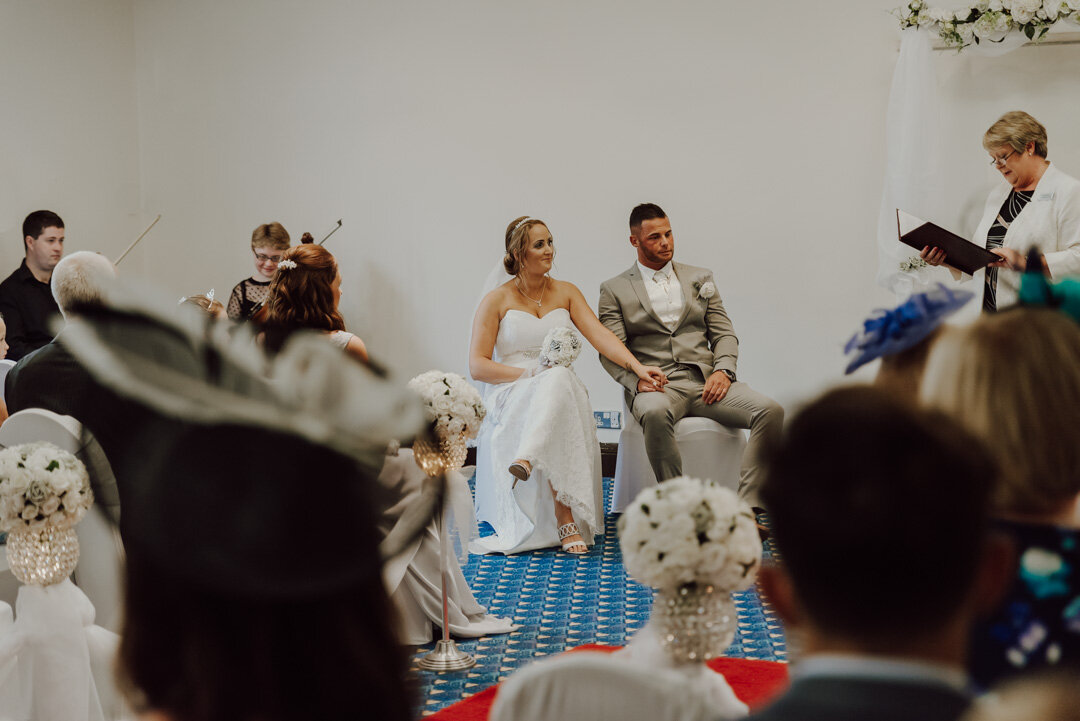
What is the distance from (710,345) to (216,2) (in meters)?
4.96

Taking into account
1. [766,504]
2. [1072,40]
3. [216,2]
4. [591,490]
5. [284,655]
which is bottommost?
[591,490]

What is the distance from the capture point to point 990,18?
6301mm

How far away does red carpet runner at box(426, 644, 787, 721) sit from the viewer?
3.18m

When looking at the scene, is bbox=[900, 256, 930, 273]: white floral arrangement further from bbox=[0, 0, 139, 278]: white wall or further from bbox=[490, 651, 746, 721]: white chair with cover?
bbox=[0, 0, 139, 278]: white wall

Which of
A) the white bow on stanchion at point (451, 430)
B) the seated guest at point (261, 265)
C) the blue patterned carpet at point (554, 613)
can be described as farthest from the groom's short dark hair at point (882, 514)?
the seated guest at point (261, 265)

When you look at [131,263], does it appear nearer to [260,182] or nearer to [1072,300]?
[260,182]

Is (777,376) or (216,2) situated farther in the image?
(216,2)

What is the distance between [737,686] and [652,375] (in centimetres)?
241

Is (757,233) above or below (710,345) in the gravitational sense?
above

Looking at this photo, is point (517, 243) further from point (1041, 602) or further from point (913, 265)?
point (1041, 602)

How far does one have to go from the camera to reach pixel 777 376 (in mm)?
7320

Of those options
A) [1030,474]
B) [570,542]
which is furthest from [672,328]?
[1030,474]

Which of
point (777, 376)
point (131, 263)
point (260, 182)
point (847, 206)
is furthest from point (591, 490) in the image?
point (131, 263)

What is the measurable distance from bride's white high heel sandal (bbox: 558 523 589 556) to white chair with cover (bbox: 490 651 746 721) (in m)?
4.04
